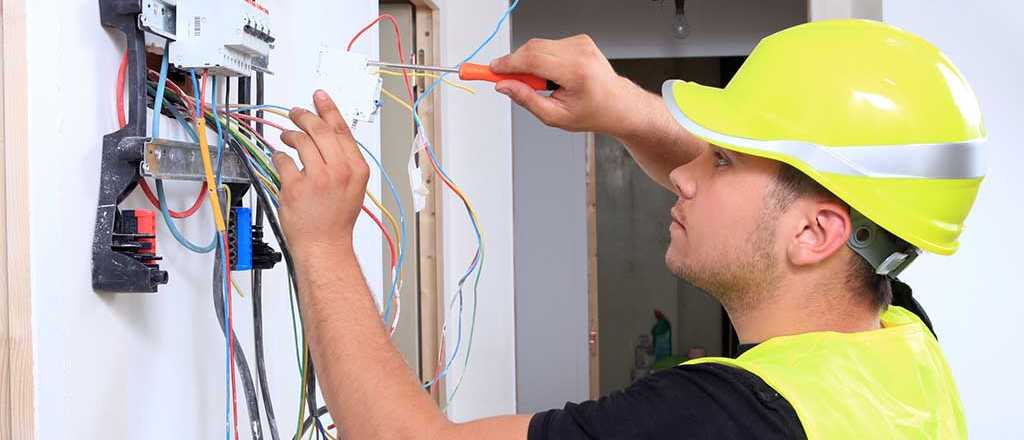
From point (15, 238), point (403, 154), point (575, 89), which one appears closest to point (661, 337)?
point (403, 154)

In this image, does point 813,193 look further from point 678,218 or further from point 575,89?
point 575,89

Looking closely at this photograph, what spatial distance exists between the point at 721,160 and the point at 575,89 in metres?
0.29

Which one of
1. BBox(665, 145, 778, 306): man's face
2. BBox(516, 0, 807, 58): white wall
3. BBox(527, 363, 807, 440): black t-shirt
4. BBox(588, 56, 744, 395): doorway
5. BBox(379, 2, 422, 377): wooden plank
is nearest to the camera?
BBox(527, 363, 807, 440): black t-shirt

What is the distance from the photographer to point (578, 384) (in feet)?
18.3

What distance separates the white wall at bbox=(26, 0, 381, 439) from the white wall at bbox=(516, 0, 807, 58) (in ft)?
13.1

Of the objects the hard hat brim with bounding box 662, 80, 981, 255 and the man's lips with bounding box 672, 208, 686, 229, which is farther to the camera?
the man's lips with bounding box 672, 208, 686, 229

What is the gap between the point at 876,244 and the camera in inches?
47.8

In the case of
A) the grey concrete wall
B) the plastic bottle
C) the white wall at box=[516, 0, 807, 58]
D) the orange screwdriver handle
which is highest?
the white wall at box=[516, 0, 807, 58]

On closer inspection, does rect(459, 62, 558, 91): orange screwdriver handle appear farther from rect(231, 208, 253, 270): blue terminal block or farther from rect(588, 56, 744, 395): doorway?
rect(588, 56, 744, 395): doorway

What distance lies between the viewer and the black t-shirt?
1021mm

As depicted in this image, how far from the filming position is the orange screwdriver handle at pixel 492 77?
4.37 feet

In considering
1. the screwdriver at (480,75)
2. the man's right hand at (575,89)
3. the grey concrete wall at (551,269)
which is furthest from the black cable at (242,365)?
the grey concrete wall at (551,269)

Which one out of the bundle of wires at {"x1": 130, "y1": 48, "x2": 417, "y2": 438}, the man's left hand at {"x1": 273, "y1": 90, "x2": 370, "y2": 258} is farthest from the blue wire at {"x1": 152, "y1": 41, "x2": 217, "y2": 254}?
the man's left hand at {"x1": 273, "y1": 90, "x2": 370, "y2": 258}

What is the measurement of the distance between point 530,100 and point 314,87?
1.94 feet
